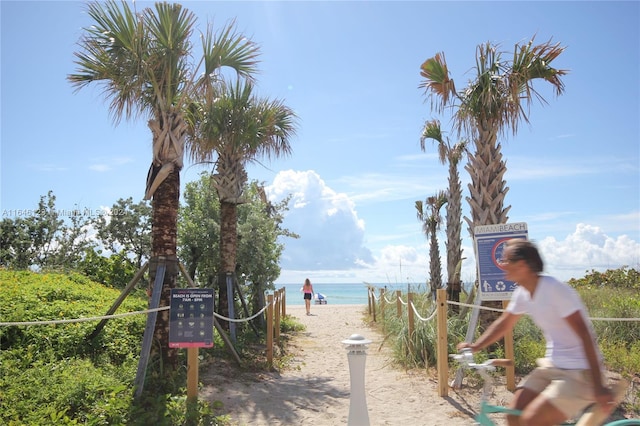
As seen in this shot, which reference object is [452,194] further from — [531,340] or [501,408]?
[501,408]

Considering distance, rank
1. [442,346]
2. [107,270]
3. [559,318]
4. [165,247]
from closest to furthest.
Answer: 1. [559,318]
2. [442,346]
3. [165,247]
4. [107,270]

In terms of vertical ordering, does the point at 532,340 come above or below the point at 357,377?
below

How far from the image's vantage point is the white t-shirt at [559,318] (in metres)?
2.76

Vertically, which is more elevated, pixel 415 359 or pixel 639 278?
pixel 639 278

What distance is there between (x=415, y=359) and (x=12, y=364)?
6152 mm

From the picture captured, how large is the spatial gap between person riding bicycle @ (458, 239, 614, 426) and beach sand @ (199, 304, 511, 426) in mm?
3298

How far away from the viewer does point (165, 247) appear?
23.6ft

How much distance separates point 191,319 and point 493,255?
4408mm

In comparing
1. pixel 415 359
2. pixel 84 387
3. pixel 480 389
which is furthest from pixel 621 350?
pixel 84 387

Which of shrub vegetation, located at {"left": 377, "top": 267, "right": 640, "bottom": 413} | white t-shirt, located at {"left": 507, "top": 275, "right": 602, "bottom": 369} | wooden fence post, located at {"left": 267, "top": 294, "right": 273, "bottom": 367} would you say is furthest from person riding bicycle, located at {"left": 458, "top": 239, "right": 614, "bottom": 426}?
wooden fence post, located at {"left": 267, "top": 294, "right": 273, "bottom": 367}

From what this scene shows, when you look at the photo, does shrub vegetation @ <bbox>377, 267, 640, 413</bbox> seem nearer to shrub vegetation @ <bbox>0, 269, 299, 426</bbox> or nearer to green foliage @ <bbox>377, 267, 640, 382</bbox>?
green foliage @ <bbox>377, 267, 640, 382</bbox>

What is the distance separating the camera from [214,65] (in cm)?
782

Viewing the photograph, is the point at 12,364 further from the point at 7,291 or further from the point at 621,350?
the point at 621,350

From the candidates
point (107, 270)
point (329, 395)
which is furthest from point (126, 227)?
point (329, 395)
